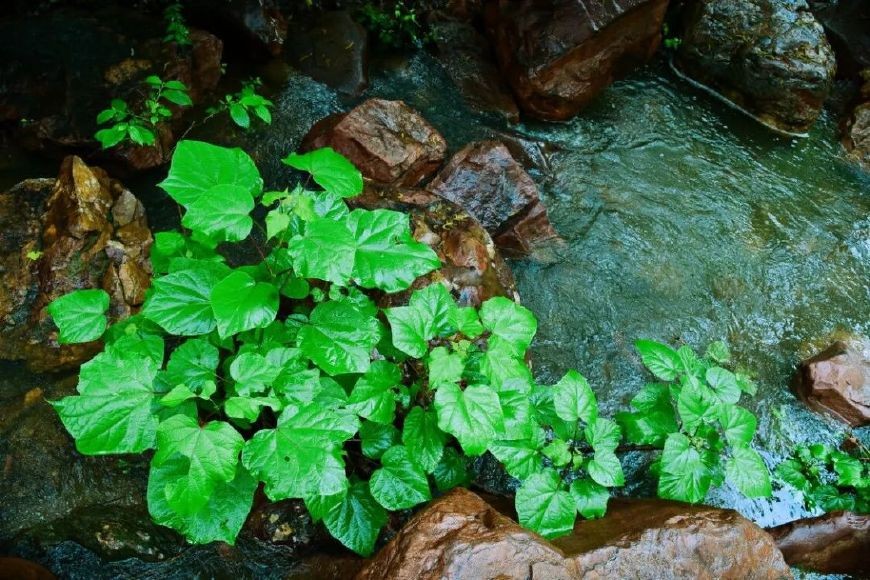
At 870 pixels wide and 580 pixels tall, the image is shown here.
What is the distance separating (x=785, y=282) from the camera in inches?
173

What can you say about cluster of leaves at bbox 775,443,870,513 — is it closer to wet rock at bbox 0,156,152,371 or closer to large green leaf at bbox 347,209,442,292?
large green leaf at bbox 347,209,442,292

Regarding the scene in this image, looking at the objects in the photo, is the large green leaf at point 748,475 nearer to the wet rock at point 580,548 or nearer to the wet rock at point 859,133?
the wet rock at point 580,548

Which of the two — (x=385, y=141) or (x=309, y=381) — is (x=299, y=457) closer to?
(x=309, y=381)

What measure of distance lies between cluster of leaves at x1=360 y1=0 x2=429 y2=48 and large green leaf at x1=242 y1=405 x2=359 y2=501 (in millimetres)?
4269

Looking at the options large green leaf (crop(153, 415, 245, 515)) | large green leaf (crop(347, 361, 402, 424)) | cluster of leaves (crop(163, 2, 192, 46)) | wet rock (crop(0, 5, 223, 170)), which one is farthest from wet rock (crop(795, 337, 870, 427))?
cluster of leaves (crop(163, 2, 192, 46))

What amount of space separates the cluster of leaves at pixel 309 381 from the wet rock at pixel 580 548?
229 mm

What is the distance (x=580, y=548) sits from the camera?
7.36 feet

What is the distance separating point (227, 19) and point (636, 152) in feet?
11.8

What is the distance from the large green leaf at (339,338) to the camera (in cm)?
227

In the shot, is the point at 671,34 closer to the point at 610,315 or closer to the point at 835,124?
the point at 835,124

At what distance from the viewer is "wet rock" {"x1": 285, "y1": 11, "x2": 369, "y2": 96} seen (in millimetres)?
4992

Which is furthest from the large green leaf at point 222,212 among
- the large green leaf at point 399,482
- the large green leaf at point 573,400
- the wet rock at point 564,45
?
the wet rock at point 564,45

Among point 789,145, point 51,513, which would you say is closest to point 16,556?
point 51,513

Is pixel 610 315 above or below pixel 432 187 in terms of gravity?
below
